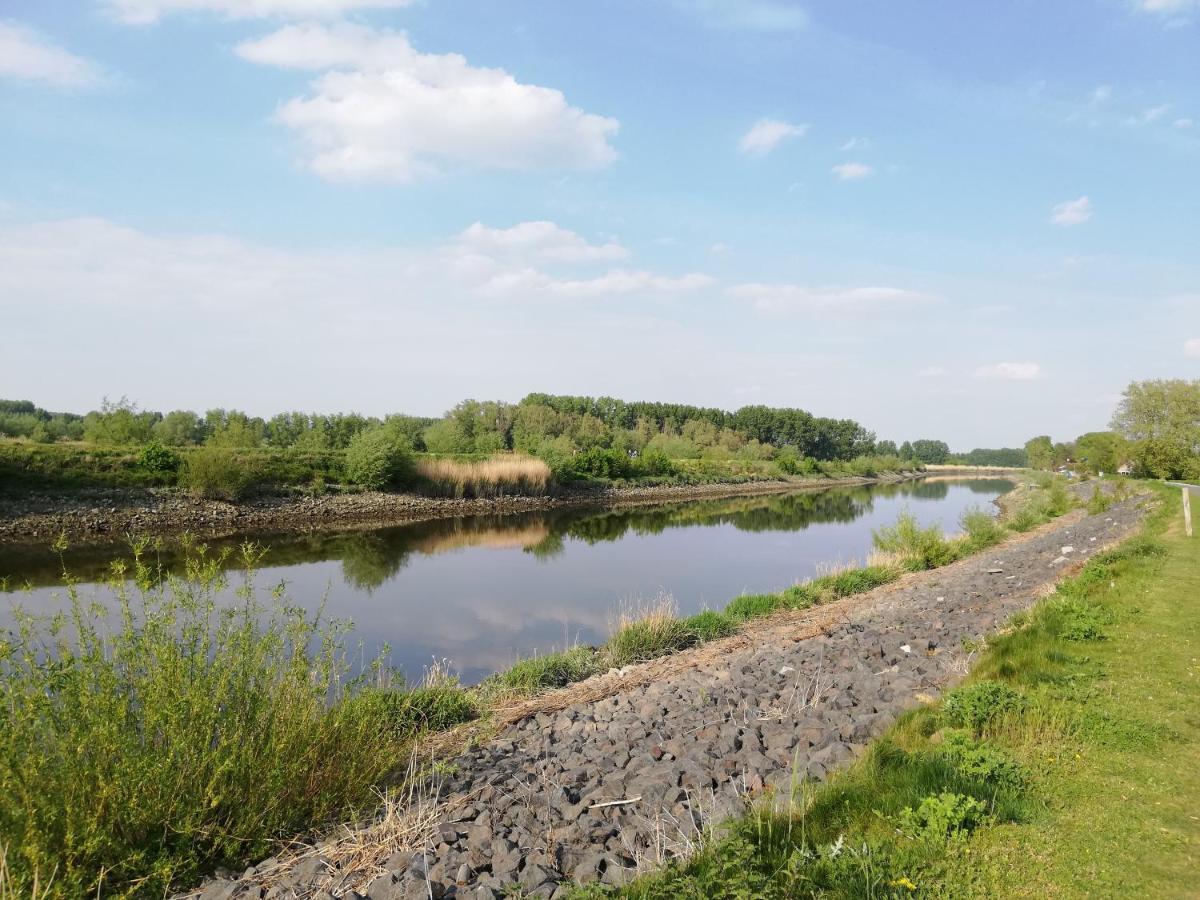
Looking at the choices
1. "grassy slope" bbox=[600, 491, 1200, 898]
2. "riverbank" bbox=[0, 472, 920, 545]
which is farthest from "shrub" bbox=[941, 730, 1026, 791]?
"riverbank" bbox=[0, 472, 920, 545]

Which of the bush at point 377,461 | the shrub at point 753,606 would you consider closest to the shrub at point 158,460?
the bush at point 377,461

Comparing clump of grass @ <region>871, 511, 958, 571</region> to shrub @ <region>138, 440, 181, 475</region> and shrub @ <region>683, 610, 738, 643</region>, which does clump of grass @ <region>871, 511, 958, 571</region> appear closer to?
shrub @ <region>683, 610, 738, 643</region>

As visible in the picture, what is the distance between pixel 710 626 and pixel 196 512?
77.7ft

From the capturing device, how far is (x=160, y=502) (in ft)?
88.7

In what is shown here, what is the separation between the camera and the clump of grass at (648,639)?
1042 centimetres

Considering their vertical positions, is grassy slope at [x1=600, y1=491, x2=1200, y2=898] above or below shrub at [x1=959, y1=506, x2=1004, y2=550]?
above

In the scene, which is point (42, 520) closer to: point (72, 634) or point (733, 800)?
point (72, 634)

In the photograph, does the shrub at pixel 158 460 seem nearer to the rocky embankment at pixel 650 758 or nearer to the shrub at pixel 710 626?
the shrub at pixel 710 626

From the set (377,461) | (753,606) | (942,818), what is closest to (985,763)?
(942,818)

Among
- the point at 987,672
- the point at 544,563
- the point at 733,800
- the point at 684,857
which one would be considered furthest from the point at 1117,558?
the point at 544,563

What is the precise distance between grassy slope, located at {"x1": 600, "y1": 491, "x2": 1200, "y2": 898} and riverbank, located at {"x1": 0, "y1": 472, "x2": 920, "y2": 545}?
2221cm

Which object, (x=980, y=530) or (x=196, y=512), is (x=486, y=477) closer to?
(x=196, y=512)

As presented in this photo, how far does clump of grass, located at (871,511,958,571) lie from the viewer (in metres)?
17.8

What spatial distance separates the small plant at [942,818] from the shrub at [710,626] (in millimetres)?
7346
